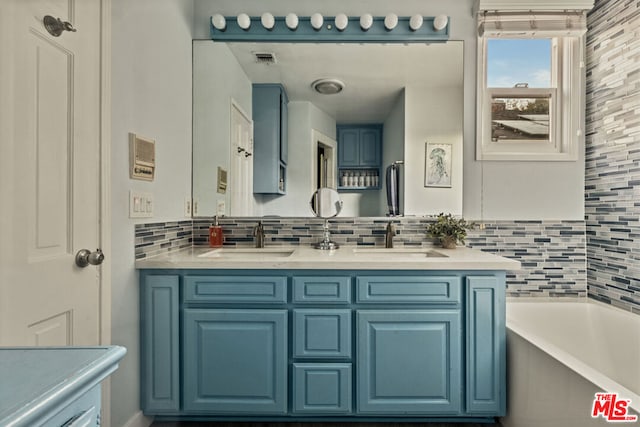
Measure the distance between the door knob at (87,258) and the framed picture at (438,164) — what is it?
68.9 inches

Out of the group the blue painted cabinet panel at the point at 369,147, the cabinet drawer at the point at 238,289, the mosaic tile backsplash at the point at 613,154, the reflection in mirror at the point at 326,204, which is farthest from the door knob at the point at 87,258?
the mosaic tile backsplash at the point at 613,154

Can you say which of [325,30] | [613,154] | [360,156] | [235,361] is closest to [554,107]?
[613,154]

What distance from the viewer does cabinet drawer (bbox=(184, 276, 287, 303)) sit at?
163cm

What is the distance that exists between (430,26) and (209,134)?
1511 mm

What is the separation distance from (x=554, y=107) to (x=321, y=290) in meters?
1.86

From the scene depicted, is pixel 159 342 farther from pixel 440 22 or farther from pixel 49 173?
pixel 440 22

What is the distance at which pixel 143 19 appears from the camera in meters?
1.60

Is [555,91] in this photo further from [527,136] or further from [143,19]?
[143,19]

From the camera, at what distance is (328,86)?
7.18ft

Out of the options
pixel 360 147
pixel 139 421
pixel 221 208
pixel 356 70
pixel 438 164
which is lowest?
pixel 139 421

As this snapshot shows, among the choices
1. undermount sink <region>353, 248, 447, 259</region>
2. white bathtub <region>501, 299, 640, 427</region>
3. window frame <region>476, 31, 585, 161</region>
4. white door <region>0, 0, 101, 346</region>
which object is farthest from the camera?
window frame <region>476, 31, 585, 161</region>

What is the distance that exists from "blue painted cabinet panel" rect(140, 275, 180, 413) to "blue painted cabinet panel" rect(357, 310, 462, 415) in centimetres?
87

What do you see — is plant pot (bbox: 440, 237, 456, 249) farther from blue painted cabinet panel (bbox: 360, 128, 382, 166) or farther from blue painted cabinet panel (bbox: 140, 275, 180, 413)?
blue painted cabinet panel (bbox: 140, 275, 180, 413)

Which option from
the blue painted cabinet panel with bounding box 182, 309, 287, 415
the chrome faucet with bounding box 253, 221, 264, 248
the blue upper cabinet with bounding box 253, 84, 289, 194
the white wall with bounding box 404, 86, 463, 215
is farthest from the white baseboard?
the white wall with bounding box 404, 86, 463, 215
